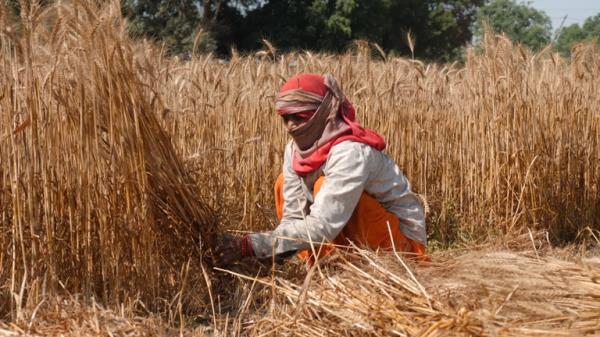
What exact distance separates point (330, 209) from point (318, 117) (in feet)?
1.24

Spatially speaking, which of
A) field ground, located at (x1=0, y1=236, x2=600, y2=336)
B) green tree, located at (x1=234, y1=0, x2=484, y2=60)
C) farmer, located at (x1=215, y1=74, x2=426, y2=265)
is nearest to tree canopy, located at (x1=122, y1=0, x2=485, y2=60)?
green tree, located at (x1=234, y1=0, x2=484, y2=60)

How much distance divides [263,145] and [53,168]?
2038mm

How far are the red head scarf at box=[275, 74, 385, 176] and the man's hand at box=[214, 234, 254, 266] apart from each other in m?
0.41

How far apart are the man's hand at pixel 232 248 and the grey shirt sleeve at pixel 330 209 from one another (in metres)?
0.03

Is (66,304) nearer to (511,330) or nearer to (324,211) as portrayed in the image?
(324,211)

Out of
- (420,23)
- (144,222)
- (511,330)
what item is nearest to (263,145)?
(144,222)

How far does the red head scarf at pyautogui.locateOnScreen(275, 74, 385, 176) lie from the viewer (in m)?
3.10

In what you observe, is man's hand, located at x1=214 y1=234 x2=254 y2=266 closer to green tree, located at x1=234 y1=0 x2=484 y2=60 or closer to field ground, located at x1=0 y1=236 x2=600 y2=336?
field ground, located at x1=0 y1=236 x2=600 y2=336

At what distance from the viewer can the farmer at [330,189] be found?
9.81 feet

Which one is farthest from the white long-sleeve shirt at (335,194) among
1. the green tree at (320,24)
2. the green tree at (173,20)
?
the green tree at (320,24)

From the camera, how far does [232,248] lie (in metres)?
3.01

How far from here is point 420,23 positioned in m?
30.1

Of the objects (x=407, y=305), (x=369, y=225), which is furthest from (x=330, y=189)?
(x=407, y=305)

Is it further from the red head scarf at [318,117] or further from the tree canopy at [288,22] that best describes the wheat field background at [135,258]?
the tree canopy at [288,22]
